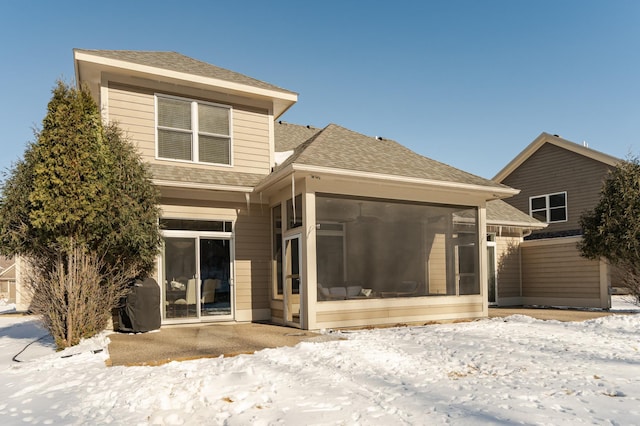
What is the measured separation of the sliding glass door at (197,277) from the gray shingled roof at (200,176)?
3.93 ft

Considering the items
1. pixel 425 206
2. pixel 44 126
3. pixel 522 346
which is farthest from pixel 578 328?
pixel 44 126

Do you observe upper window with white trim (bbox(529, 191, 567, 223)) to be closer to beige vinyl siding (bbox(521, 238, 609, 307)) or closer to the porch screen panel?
beige vinyl siding (bbox(521, 238, 609, 307))

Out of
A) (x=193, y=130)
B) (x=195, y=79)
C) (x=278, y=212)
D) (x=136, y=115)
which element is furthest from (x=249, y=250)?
(x=195, y=79)

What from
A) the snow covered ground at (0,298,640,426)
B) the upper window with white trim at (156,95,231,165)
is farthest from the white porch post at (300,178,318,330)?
the upper window with white trim at (156,95,231,165)

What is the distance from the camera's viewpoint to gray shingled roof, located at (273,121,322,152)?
43.4ft

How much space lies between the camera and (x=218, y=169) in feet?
35.1

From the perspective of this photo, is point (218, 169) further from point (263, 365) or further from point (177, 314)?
point (263, 365)

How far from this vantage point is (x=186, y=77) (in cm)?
1020

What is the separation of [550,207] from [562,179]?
4.28 ft

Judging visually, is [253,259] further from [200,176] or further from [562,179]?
[562,179]

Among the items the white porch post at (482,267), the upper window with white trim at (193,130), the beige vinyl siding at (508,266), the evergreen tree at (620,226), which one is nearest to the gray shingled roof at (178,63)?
the upper window with white trim at (193,130)

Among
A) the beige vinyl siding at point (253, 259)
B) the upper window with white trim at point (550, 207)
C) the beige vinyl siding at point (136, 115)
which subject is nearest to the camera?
the beige vinyl siding at point (136, 115)

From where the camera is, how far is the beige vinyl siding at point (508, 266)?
48.7ft

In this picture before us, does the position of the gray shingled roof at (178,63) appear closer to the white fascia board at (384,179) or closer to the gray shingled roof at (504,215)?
the white fascia board at (384,179)
